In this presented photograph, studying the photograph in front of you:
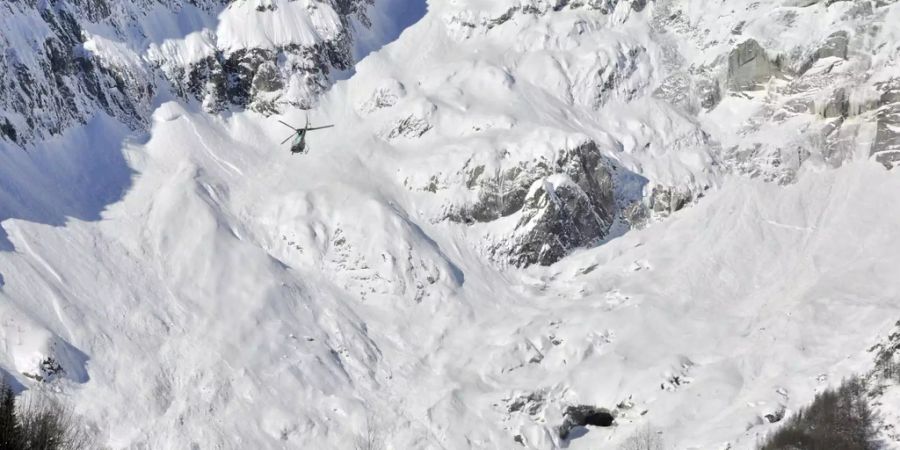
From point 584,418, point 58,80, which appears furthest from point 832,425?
point 58,80

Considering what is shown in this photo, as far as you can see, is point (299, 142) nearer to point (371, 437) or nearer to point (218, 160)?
point (218, 160)

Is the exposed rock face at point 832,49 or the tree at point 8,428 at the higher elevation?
the tree at point 8,428

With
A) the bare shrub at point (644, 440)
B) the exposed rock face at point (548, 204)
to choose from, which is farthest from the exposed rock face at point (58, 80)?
the bare shrub at point (644, 440)

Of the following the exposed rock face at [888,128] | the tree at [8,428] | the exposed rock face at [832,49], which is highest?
the tree at [8,428]

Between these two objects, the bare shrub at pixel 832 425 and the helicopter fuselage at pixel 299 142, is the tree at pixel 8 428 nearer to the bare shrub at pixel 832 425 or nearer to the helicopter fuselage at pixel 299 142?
the helicopter fuselage at pixel 299 142

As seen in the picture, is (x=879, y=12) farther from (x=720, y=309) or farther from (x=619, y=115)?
(x=720, y=309)

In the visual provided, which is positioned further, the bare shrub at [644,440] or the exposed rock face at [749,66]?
the exposed rock face at [749,66]
